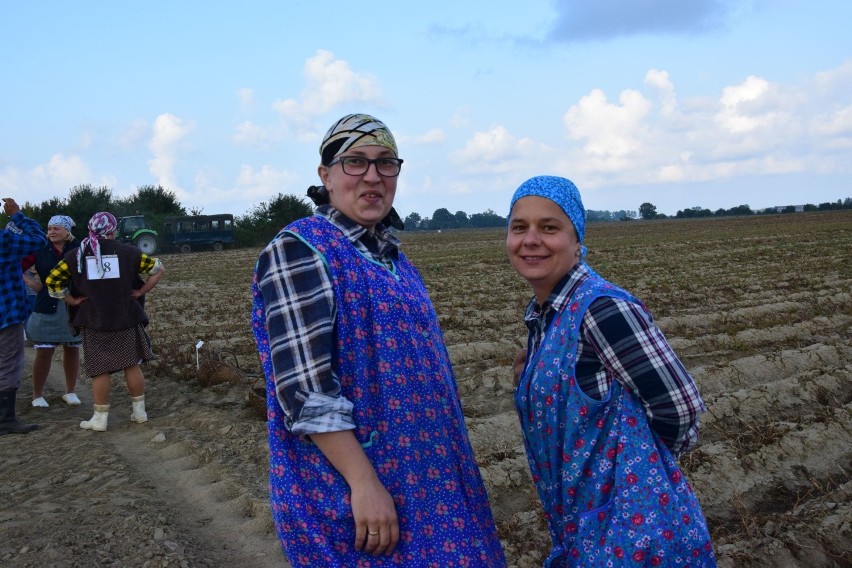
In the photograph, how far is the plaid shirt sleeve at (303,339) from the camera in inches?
68.4

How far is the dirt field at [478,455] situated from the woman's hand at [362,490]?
2004 mm

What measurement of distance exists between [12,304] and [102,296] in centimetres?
73

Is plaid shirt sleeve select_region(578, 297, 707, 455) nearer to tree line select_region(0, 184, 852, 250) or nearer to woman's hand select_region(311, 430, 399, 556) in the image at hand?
woman's hand select_region(311, 430, 399, 556)

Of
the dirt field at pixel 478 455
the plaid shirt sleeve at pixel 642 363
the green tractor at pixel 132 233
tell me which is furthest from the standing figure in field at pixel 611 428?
the green tractor at pixel 132 233

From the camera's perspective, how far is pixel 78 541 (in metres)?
3.80

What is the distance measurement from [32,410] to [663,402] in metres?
6.17

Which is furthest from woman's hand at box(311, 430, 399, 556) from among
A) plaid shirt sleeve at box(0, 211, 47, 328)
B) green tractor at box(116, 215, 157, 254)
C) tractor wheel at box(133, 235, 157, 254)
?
green tractor at box(116, 215, 157, 254)

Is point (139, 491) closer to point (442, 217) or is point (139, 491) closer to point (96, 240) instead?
point (96, 240)

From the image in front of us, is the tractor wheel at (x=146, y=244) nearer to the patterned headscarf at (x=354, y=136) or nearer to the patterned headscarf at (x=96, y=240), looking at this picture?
the patterned headscarf at (x=96, y=240)

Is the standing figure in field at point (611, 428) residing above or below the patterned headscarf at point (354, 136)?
below

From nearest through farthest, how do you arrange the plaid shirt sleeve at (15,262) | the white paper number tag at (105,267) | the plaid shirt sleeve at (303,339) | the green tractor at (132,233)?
the plaid shirt sleeve at (303,339) < the white paper number tag at (105,267) < the plaid shirt sleeve at (15,262) < the green tractor at (132,233)

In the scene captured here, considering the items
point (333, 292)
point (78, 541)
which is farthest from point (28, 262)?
point (333, 292)

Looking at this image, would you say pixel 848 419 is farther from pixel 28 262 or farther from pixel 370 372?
pixel 28 262

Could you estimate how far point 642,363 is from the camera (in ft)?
5.92
